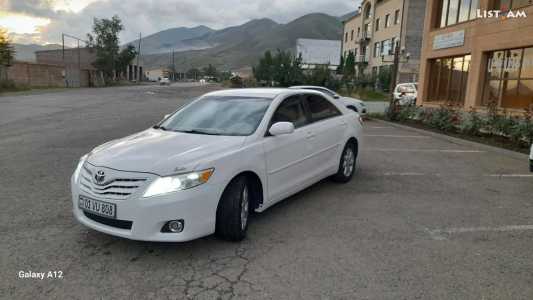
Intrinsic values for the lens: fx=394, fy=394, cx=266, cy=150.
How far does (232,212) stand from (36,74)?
4686 cm

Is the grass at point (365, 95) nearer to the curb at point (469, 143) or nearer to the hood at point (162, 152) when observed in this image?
the curb at point (469, 143)

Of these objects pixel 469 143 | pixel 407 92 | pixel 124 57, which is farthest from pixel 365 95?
pixel 124 57

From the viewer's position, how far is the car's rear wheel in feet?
12.4

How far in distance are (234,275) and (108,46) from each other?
6047 centimetres

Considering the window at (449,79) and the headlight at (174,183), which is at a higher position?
the window at (449,79)

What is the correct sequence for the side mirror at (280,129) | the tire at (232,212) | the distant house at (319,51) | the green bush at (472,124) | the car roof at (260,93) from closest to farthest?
the tire at (232,212)
the side mirror at (280,129)
the car roof at (260,93)
the green bush at (472,124)
the distant house at (319,51)

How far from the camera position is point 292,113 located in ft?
16.6

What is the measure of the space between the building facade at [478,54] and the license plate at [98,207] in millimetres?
11455

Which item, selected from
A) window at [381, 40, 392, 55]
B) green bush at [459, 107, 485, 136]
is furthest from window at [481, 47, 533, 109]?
window at [381, 40, 392, 55]

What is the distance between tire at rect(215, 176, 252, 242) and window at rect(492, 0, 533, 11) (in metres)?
14.5

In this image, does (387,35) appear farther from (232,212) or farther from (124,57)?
(232,212)

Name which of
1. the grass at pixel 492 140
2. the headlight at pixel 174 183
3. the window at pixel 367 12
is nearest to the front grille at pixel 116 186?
the headlight at pixel 174 183

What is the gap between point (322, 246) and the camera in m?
3.99

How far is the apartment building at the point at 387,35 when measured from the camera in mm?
41531
